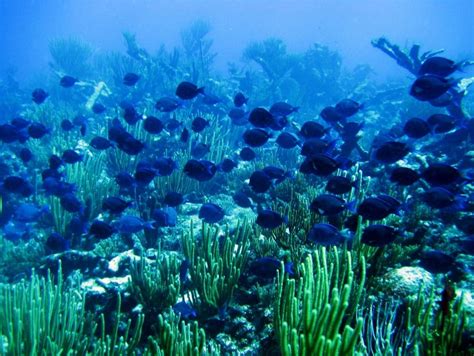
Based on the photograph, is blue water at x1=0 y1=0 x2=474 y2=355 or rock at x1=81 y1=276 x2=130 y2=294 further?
rock at x1=81 y1=276 x2=130 y2=294

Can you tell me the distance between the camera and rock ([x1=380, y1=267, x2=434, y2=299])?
391cm

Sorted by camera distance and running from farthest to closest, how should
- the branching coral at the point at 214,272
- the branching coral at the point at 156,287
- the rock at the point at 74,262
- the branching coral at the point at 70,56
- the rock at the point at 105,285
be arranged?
the branching coral at the point at 70,56, the rock at the point at 74,262, the rock at the point at 105,285, the branching coral at the point at 156,287, the branching coral at the point at 214,272

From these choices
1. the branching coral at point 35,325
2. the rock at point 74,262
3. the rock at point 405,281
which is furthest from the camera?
the rock at point 74,262

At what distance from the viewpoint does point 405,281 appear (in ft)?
13.2

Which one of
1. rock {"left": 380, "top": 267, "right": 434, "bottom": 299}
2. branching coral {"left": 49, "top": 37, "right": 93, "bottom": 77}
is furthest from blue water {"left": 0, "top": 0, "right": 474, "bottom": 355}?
branching coral {"left": 49, "top": 37, "right": 93, "bottom": 77}

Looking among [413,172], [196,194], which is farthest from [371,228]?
[196,194]

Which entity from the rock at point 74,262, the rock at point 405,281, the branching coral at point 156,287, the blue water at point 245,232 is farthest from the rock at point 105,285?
the rock at point 405,281

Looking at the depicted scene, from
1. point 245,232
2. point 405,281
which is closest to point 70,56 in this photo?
point 245,232

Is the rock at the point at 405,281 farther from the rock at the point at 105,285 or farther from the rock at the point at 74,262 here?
the rock at the point at 74,262

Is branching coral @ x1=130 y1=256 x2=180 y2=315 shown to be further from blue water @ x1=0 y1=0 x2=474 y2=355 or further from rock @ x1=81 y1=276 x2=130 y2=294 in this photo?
rock @ x1=81 y1=276 x2=130 y2=294

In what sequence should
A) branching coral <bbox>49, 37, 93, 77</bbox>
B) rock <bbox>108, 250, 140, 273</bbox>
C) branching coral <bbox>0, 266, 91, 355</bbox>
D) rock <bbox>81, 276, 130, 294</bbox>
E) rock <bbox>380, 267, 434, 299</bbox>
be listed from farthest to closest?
branching coral <bbox>49, 37, 93, 77</bbox>, rock <bbox>108, 250, 140, 273</bbox>, rock <bbox>81, 276, 130, 294</bbox>, rock <bbox>380, 267, 434, 299</bbox>, branching coral <bbox>0, 266, 91, 355</bbox>

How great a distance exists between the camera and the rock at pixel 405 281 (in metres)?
3.91

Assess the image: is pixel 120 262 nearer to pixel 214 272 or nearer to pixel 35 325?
pixel 214 272

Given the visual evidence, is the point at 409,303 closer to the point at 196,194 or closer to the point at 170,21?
the point at 196,194
